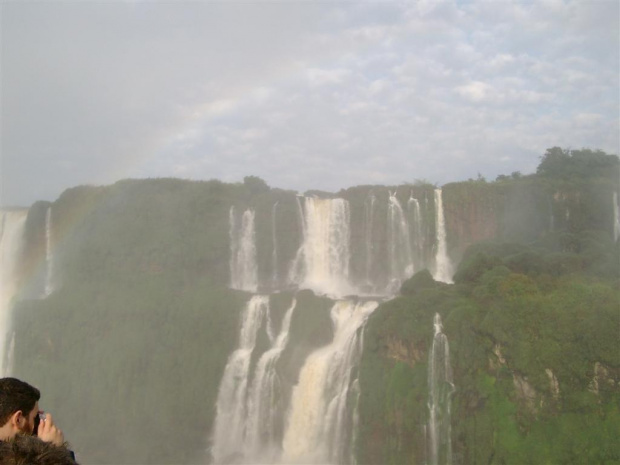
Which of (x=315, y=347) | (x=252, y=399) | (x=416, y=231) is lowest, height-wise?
(x=252, y=399)

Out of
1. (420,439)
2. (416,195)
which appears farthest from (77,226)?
(420,439)

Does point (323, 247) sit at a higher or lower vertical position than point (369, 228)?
lower

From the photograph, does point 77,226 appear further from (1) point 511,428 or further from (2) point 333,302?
(1) point 511,428

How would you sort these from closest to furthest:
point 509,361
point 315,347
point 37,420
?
point 37,420 < point 509,361 < point 315,347

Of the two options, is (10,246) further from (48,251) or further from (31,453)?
(31,453)

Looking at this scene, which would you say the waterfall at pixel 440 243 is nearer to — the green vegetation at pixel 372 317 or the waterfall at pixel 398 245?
the green vegetation at pixel 372 317

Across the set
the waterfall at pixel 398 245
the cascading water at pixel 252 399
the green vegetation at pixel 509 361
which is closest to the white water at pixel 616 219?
the green vegetation at pixel 509 361

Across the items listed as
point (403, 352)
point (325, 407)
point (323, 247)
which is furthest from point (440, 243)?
point (325, 407)
